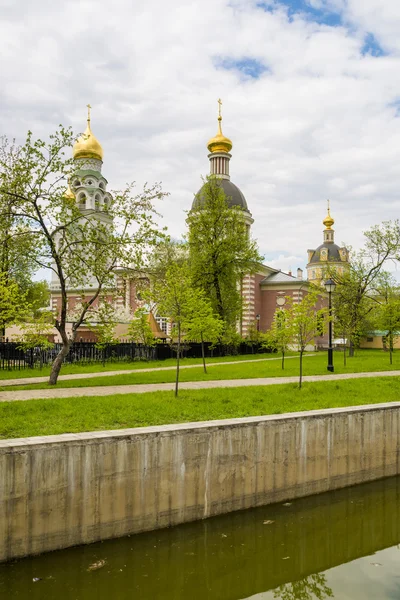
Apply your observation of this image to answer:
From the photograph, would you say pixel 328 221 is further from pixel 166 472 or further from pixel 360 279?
pixel 166 472

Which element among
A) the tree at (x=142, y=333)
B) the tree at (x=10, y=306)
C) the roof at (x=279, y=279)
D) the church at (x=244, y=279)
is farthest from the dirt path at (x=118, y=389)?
the roof at (x=279, y=279)

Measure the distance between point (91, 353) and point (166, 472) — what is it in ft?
60.4

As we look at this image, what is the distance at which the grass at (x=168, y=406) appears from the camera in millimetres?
10383

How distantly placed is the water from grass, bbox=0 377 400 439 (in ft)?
7.57

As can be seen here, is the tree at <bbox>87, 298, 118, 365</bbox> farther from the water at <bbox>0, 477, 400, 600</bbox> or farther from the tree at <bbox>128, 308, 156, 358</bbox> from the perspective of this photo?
the water at <bbox>0, 477, 400, 600</bbox>

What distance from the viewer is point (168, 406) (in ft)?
41.2

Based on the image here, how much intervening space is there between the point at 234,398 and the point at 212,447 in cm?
430

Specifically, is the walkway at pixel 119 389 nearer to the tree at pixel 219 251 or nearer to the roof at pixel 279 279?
the tree at pixel 219 251

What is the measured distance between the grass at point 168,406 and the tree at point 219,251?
21.5 meters

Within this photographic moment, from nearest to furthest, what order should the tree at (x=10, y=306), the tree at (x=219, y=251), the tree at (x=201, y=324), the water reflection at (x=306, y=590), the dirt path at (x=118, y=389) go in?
the water reflection at (x=306, y=590) → the dirt path at (x=118, y=389) → the tree at (x=10, y=306) → the tree at (x=201, y=324) → the tree at (x=219, y=251)

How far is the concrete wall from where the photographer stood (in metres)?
Result: 8.05

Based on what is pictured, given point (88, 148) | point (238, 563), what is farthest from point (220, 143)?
point (238, 563)

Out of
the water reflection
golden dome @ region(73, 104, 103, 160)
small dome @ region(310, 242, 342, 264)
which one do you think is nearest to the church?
golden dome @ region(73, 104, 103, 160)

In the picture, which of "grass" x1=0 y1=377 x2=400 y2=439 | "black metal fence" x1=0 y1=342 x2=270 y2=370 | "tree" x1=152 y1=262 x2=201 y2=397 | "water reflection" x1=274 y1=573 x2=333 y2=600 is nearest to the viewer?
"water reflection" x1=274 y1=573 x2=333 y2=600
